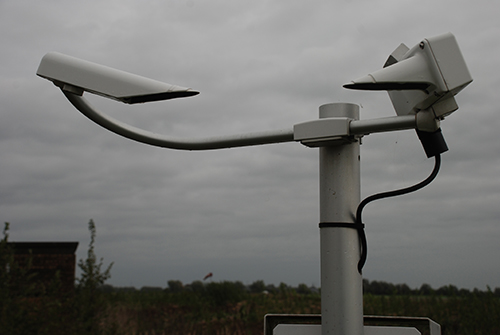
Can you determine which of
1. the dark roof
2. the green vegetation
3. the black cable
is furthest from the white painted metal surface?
the dark roof

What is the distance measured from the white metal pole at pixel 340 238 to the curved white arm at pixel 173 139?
0.16 m

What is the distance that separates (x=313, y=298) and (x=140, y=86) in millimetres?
8272

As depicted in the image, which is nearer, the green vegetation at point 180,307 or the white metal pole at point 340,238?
the white metal pole at point 340,238

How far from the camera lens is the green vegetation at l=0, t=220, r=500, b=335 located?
533 centimetres

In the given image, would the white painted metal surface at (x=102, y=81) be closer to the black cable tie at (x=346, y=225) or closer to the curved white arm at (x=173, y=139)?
the curved white arm at (x=173, y=139)

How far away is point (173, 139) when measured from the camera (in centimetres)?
152

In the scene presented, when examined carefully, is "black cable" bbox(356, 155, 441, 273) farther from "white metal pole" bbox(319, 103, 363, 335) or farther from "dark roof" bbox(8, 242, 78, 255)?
"dark roof" bbox(8, 242, 78, 255)

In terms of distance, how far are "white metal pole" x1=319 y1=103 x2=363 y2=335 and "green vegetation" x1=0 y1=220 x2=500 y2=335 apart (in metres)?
4.80

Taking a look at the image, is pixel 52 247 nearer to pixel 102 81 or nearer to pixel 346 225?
pixel 102 81

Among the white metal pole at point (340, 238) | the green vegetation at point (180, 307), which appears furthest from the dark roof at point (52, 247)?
the white metal pole at point (340, 238)

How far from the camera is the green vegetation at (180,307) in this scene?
17.5 ft

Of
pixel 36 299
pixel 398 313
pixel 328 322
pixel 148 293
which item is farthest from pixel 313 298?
pixel 328 322

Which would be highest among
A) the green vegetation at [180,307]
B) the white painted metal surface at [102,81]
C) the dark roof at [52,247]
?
the white painted metal surface at [102,81]

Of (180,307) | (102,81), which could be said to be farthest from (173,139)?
(180,307)
